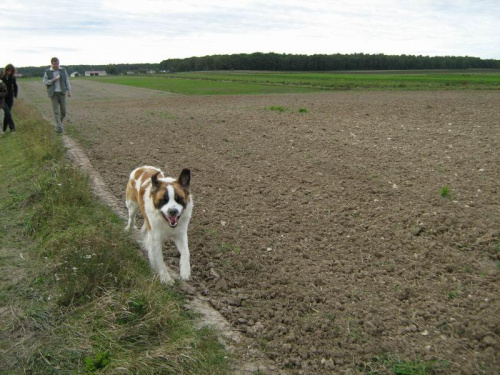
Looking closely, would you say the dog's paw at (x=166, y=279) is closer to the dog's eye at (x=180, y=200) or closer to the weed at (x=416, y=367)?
the dog's eye at (x=180, y=200)

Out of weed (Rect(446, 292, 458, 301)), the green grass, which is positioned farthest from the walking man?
weed (Rect(446, 292, 458, 301))

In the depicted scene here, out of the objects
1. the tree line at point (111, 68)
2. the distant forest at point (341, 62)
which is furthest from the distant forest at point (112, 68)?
the distant forest at point (341, 62)

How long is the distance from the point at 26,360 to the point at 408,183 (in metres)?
7.79

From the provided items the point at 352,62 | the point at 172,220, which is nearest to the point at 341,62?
the point at 352,62

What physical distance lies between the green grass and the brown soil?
0.78m

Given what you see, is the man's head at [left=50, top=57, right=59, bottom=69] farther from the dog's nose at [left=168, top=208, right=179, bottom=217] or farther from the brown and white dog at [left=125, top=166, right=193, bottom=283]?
the dog's nose at [left=168, top=208, right=179, bottom=217]

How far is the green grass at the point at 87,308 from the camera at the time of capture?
3.97 meters

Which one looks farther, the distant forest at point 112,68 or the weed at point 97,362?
the distant forest at point 112,68

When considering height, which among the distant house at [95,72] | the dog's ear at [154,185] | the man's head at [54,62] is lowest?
the distant house at [95,72]

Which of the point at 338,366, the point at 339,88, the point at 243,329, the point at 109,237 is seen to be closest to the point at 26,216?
the point at 109,237

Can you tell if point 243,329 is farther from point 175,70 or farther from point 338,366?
point 175,70

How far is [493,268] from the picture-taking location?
19.5 ft

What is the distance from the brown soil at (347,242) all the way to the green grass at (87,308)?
0.78 m

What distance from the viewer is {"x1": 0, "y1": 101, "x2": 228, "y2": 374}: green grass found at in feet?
13.0
